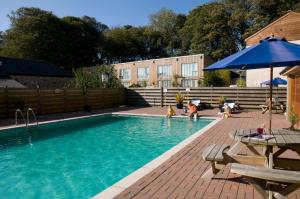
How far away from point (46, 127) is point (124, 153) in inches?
208

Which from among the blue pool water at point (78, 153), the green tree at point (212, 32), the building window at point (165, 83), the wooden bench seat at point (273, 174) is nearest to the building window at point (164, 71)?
the building window at point (165, 83)

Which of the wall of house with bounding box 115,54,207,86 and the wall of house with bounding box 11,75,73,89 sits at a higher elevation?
the wall of house with bounding box 115,54,207,86

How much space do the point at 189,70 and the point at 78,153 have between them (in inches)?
1072

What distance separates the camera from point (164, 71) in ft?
118

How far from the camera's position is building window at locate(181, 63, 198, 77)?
33.2 m

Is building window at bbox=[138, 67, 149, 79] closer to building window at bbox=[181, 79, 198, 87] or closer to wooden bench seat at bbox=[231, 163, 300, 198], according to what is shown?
building window at bbox=[181, 79, 198, 87]

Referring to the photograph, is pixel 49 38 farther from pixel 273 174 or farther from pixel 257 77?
pixel 273 174

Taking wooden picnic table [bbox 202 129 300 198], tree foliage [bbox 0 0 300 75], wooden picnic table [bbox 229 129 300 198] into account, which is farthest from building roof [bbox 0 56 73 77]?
wooden picnic table [bbox 229 129 300 198]

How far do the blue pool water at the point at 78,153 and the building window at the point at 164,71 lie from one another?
22047mm

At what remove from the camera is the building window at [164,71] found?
35362 mm

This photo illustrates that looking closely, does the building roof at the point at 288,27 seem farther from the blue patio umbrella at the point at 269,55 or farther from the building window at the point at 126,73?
the building window at the point at 126,73

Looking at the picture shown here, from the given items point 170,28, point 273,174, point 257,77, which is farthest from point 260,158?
point 170,28

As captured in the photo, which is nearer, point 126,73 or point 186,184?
point 186,184

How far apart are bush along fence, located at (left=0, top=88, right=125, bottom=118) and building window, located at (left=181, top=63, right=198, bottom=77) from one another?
1469 centimetres
